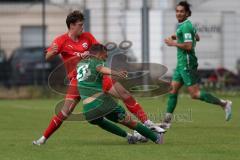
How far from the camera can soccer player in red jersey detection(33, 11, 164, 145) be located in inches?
460

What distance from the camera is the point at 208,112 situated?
18.6 meters

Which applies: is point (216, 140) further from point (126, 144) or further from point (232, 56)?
point (232, 56)

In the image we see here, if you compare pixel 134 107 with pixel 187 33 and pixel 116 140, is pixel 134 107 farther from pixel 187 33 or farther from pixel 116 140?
pixel 187 33

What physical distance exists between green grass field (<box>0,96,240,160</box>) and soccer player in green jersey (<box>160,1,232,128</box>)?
425 millimetres

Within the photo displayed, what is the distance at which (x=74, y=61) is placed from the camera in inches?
475

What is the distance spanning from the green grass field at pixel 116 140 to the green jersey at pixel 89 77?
2.20 ft

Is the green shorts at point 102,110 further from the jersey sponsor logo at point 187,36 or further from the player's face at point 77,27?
the jersey sponsor logo at point 187,36

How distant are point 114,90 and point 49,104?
33.0 feet

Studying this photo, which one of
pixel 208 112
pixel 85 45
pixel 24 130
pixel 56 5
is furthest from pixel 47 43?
pixel 85 45

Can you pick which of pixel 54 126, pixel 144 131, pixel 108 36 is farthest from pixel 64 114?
pixel 108 36

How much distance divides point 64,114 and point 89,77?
669 mm

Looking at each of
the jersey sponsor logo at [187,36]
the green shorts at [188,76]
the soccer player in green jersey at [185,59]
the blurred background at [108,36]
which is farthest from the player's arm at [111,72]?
the blurred background at [108,36]

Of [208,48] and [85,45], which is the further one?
[208,48]

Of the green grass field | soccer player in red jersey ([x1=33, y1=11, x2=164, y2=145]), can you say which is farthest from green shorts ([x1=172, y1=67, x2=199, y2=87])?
soccer player in red jersey ([x1=33, y1=11, x2=164, y2=145])
